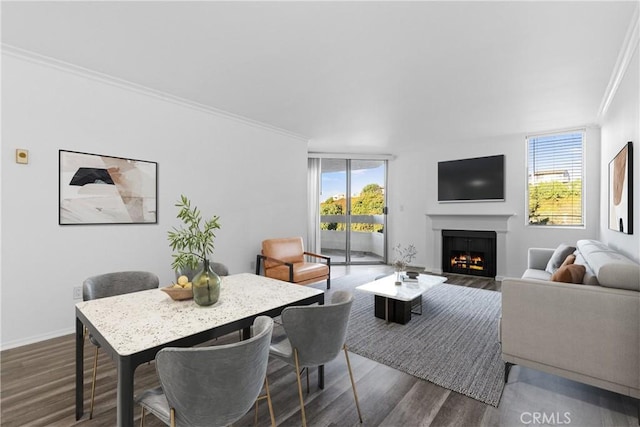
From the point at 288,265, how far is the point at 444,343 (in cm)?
206

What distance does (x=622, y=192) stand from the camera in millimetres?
2676

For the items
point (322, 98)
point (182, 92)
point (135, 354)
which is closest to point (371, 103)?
point (322, 98)

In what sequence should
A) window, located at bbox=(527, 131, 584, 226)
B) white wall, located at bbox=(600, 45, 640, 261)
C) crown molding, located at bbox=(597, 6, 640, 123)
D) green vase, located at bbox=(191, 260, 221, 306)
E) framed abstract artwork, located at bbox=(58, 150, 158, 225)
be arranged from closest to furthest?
1. green vase, located at bbox=(191, 260, 221, 306)
2. crown molding, located at bbox=(597, 6, 640, 123)
3. white wall, located at bbox=(600, 45, 640, 261)
4. framed abstract artwork, located at bbox=(58, 150, 158, 225)
5. window, located at bbox=(527, 131, 584, 226)

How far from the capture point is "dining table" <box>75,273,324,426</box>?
1112 mm

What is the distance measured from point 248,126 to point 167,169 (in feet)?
4.87

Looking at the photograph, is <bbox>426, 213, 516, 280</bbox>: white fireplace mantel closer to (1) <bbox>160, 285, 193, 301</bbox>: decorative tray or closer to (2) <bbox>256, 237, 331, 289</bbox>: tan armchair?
(2) <bbox>256, 237, 331, 289</bbox>: tan armchair

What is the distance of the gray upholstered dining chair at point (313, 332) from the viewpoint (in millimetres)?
1484

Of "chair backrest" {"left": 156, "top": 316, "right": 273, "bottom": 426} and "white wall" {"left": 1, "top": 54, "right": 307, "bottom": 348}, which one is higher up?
"white wall" {"left": 1, "top": 54, "right": 307, "bottom": 348}

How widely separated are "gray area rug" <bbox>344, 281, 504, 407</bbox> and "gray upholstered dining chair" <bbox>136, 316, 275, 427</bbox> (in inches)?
64.6

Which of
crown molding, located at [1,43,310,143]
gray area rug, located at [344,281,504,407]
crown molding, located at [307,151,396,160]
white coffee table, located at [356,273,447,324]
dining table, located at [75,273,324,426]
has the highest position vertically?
crown molding, located at [1,43,310,143]

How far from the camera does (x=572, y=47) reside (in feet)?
8.07

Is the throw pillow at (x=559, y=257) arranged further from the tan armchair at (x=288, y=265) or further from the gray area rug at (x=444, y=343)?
the tan armchair at (x=288, y=265)

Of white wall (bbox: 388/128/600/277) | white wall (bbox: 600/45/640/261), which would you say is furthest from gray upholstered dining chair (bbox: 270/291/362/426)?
white wall (bbox: 388/128/600/277)

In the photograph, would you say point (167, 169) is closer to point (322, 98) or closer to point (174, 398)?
point (322, 98)
